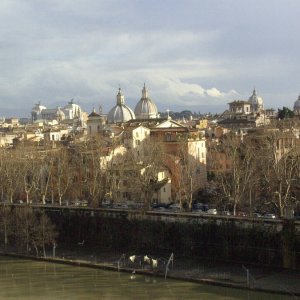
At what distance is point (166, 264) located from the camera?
20844mm

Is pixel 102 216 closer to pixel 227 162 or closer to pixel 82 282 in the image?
pixel 82 282

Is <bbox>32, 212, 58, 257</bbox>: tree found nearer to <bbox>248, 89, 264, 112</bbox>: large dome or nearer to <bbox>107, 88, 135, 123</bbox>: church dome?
<bbox>107, 88, 135, 123</bbox>: church dome

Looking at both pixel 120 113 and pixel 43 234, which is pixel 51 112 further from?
pixel 43 234

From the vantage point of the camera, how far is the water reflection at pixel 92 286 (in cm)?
1764

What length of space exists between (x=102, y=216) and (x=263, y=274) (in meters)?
8.68

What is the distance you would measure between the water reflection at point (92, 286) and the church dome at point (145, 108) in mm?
45596

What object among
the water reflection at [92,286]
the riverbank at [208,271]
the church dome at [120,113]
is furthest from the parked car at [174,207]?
the church dome at [120,113]

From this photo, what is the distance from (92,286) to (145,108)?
49023 millimetres

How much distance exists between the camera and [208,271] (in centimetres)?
1984

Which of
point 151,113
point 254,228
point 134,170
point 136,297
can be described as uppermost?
point 151,113

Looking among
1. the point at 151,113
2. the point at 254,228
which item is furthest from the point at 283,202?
the point at 151,113

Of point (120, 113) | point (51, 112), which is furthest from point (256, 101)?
point (51, 112)

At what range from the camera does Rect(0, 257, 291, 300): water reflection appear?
17.6 m

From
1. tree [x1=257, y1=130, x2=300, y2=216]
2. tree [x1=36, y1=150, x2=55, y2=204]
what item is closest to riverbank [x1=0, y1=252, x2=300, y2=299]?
tree [x1=257, y1=130, x2=300, y2=216]
